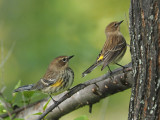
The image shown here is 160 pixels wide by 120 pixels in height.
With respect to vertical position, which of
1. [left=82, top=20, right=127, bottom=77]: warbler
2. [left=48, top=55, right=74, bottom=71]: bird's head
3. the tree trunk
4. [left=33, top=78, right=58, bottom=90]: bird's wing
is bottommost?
[left=33, top=78, right=58, bottom=90]: bird's wing

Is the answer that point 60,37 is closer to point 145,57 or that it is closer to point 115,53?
point 115,53

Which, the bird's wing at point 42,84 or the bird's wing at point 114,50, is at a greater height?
the bird's wing at point 114,50

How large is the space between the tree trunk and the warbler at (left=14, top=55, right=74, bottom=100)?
69.2 inches

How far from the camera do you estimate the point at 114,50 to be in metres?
5.98

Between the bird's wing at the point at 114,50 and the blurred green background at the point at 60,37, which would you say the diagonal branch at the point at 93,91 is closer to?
the bird's wing at the point at 114,50

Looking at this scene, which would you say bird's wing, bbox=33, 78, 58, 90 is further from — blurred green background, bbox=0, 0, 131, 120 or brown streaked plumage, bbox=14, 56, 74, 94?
blurred green background, bbox=0, 0, 131, 120

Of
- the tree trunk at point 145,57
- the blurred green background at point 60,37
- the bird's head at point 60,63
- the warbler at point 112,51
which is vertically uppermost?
the tree trunk at point 145,57

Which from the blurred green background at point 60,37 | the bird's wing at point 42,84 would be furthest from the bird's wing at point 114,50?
the blurred green background at point 60,37

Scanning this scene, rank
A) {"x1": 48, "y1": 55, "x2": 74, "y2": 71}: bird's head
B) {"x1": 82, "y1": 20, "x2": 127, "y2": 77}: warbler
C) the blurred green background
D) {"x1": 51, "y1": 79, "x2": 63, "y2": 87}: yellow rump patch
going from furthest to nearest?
the blurred green background → {"x1": 48, "y1": 55, "x2": 74, "y2": 71}: bird's head → {"x1": 51, "y1": 79, "x2": 63, "y2": 87}: yellow rump patch → {"x1": 82, "y1": 20, "x2": 127, "y2": 77}: warbler

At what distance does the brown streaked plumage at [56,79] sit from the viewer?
5.86 m

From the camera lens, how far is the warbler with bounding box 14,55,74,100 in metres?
5.86

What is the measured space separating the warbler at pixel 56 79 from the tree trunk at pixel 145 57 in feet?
5.76

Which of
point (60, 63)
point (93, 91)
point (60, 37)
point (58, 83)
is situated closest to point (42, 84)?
point (58, 83)

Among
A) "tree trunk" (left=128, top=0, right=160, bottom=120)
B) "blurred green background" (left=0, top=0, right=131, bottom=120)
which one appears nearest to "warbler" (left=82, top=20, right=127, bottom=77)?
"tree trunk" (left=128, top=0, right=160, bottom=120)
